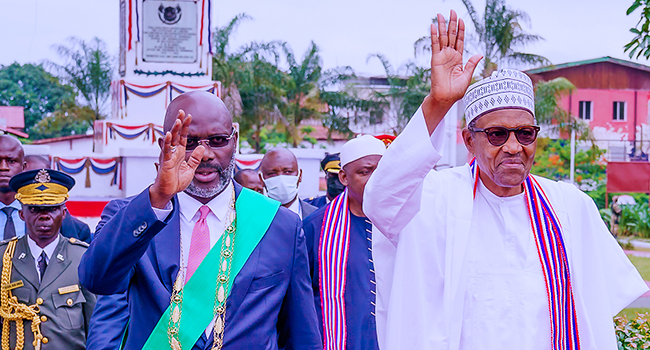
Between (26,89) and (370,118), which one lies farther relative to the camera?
(26,89)

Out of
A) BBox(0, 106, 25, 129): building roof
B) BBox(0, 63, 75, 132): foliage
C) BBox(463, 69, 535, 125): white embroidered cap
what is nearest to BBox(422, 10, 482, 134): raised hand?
BBox(463, 69, 535, 125): white embroidered cap

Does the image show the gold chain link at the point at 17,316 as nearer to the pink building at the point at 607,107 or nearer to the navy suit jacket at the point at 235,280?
the navy suit jacket at the point at 235,280

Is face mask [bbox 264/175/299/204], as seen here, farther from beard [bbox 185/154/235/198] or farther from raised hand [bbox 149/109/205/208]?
raised hand [bbox 149/109/205/208]

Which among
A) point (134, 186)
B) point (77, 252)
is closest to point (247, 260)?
point (77, 252)

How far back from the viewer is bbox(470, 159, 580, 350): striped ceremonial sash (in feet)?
8.90

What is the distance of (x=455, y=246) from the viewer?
2.72m

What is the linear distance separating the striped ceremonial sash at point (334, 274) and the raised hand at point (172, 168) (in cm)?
206

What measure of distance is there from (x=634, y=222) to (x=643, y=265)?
702cm

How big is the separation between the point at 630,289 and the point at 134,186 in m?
11.7

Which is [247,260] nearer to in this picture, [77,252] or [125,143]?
[77,252]

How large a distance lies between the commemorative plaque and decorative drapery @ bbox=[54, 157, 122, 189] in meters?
2.95

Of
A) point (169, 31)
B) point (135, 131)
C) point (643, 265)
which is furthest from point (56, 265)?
point (643, 265)

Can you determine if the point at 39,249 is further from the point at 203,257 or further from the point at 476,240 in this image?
the point at 476,240

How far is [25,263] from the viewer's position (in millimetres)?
4422
